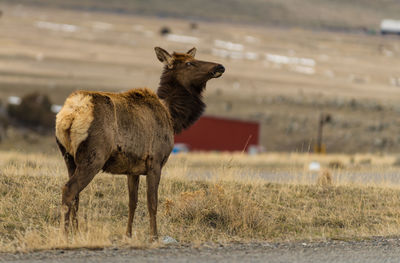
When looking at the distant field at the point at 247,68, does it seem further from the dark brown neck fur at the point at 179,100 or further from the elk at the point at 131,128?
the elk at the point at 131,128

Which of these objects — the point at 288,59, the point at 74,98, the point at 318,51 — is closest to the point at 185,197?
the point at 74,98

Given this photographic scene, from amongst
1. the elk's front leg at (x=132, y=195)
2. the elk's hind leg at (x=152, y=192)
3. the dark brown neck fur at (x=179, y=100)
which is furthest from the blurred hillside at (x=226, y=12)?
the elk's hind leg at (x=152, y=192)

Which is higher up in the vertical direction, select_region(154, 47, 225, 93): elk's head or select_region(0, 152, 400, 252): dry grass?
select_region(154, 47, 225, 93): elk's head

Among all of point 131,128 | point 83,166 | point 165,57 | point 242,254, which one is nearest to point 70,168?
point 83,166

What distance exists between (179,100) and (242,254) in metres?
2.35

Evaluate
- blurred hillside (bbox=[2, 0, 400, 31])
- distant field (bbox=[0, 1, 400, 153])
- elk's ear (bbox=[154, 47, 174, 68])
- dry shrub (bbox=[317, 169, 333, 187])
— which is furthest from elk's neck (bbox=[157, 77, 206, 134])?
blurred hillside (bbox=[2, 0, 400, 31])

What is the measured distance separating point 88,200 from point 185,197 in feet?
4.96

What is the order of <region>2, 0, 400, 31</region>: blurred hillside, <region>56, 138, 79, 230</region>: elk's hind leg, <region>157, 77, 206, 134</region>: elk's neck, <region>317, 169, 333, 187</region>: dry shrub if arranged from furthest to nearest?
<region>2, 0, 400, 31</region>: blurred hillside, <region>317, 169, 333, 187</region>: dry shrub, <region>157, 77, 206, 134</region>: elk's neck, <region>56, 138, 79, 230</region>: elk's hind leg

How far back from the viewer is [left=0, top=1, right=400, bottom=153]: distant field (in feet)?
173

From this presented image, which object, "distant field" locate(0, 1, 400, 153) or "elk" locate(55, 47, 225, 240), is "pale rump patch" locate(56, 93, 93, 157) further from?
"distant field" locate(0, 1, 400, 153)

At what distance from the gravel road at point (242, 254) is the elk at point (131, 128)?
62 centimetres

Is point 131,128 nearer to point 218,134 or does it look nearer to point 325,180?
point 325,180

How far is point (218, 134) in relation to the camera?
4028 cm

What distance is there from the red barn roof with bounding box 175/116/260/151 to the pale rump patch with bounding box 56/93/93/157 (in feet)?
101
